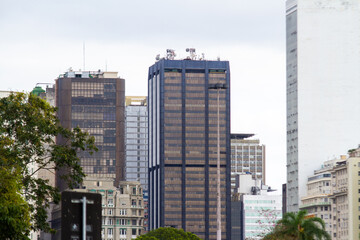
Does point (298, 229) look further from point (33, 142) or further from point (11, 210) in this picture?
point (11, 210)

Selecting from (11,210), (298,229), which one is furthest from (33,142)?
(298,229)

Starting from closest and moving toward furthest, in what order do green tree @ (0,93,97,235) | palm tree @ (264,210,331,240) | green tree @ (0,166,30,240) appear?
green tree @ (0,166,30,240) → green tree @ (0,93,97,235) → palm tree @ (264,210,331,240)

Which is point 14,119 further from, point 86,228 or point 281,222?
point 281,222

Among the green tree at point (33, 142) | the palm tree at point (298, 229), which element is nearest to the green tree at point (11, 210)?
the green tree at point (33, 142)

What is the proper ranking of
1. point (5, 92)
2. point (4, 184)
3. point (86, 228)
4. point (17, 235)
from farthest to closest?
point (5, 92) < point (4, 184) < point (17, 235) < point (86, 228)

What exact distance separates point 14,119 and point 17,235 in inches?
555

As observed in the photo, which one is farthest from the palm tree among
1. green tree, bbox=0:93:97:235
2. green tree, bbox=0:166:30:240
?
green tree, bbox=0:166:30:240

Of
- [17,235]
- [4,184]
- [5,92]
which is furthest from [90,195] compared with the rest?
[5,92]

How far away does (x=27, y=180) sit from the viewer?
194ft

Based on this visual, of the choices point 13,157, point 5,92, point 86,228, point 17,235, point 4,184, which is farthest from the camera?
point 5,92

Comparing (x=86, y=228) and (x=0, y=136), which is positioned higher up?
(x=0, y=136)

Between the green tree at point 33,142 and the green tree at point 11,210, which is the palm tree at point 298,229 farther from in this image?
the green tree at point 11,210

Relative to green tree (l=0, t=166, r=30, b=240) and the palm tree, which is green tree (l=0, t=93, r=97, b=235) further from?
the palm tree

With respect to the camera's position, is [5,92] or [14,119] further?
[5,92]
